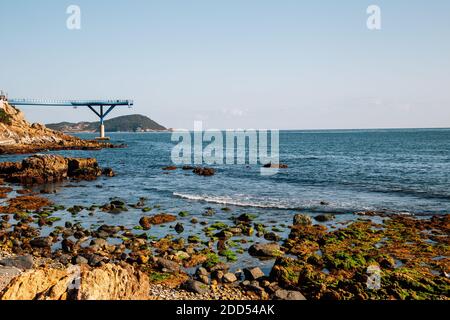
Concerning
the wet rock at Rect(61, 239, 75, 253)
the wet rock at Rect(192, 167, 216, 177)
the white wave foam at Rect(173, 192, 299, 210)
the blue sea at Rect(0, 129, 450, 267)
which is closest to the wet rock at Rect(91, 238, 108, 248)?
the wet rock at Rect(61, 239, 75, 253)

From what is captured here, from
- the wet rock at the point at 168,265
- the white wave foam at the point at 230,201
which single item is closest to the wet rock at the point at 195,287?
the wet rock at the point at 168,265

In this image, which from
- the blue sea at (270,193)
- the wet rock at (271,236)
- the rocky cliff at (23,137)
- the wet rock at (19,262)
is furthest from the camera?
the rocky cliff at (23,137)

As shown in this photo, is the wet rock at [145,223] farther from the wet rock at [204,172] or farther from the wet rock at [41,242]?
the wet rock at [204,172]

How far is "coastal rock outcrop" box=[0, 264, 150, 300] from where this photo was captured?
9727mm

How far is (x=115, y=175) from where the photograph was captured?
5288 cm

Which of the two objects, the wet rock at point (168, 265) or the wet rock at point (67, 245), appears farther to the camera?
the wet rock at point (67, 245)

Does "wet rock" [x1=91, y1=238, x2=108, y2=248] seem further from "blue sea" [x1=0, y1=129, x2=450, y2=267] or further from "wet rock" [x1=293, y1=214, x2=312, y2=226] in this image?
"wet rock" [x1=293, y1=214, x2=312, y2=226]

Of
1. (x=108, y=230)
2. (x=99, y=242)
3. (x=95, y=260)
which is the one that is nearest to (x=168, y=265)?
(x=95, y=260)

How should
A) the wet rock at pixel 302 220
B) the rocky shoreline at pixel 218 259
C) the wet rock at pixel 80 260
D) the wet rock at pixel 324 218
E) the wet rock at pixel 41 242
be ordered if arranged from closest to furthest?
the rocky shoreline at pixel 218 259 → the wet rock at pixel 80 260 → the wet rock at pixel 41 242 → the wet rock at pixel 302 220 → the wet rock at pixel 324 218

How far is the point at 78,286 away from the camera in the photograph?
9.92m

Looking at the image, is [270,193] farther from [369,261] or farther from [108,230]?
[369,261]

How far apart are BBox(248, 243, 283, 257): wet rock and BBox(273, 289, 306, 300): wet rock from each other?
196 inches

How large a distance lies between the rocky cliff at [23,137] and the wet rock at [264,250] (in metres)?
78.0

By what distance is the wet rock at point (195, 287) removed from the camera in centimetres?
1397
